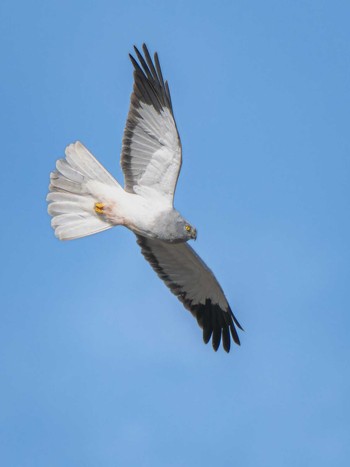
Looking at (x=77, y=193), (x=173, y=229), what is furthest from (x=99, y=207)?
(x=173, y=229)

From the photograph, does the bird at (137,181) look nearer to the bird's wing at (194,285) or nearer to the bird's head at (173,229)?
the bird's head at (173,229)

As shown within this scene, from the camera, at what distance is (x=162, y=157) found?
15242 millimetres

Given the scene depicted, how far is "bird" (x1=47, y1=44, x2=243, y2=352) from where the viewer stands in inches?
596

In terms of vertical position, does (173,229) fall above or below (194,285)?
below

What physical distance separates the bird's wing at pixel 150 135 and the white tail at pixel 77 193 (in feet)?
1.37

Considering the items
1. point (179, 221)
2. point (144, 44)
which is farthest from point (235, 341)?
point (144, 44)

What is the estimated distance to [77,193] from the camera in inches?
616

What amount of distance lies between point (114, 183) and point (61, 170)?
0.76 m

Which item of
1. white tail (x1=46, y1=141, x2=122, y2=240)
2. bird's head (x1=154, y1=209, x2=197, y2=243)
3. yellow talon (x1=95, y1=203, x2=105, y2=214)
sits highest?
white tail (x1=46, y1=141, x2=122, y2=240)

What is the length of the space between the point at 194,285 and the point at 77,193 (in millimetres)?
2864

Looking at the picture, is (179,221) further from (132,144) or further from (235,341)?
(235,341)

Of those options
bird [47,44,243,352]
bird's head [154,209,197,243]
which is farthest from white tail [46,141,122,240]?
bird's head [154,209,197,243]

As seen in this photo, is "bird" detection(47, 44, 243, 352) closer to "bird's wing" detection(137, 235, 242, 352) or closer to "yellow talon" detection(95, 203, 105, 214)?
"yellow talon" detection(95, 203, 105, 214)

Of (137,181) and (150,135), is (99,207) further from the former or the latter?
(150,135)
